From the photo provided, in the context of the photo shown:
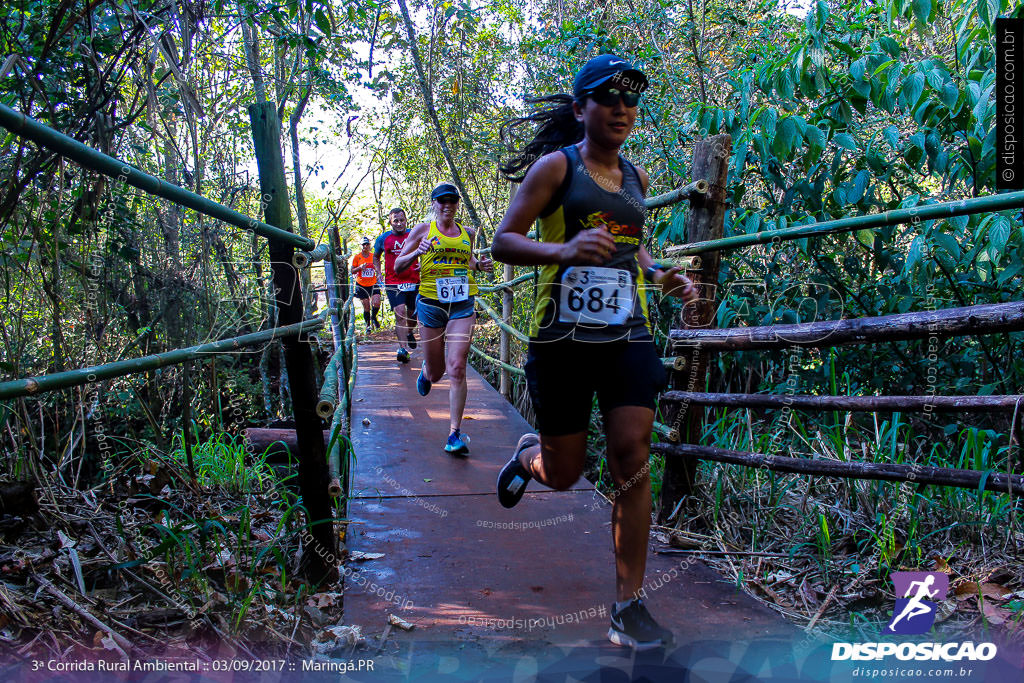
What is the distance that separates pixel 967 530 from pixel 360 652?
2.11m

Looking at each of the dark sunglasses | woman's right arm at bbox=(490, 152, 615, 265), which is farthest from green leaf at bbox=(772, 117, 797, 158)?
woman's right arm at bbox=(490, 152, 615, 265)

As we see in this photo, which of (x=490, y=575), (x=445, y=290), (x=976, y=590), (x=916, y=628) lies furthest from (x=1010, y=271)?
(x=445, y=290)

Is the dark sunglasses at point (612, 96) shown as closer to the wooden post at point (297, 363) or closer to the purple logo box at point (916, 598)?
the wooden post at point (297, 363)

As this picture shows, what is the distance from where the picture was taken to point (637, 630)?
82.7 inches

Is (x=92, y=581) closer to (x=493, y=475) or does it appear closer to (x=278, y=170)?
(x=278, y=170)

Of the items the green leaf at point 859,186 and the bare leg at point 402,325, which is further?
the bare leg at point 402,325

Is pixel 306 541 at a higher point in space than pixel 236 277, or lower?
lower

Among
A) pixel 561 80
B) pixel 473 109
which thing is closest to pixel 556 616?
pixel 561 80

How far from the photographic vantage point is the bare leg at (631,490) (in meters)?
2.20

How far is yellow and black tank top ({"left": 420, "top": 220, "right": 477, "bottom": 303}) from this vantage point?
4.86 m

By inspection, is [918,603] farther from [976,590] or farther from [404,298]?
[404,298]

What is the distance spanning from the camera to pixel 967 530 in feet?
8.71

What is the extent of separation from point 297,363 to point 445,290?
2.63 metres

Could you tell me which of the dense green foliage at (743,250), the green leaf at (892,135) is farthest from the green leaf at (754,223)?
the green leaf at (892,135)
